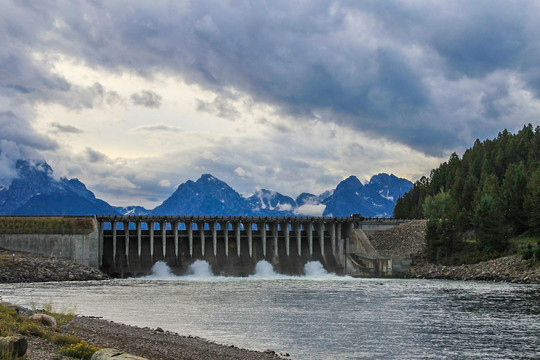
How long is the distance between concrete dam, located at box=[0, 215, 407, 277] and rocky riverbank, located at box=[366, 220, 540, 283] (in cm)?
346

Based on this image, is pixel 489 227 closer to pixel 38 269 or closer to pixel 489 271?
pixel 489 271

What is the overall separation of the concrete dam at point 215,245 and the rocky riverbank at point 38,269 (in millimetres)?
4354

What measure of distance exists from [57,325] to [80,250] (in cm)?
6860

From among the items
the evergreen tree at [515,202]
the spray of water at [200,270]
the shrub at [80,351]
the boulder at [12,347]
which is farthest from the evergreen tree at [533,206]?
the boulder at [12,347]

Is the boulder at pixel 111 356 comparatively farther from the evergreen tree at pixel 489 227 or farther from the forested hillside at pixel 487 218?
the evergreen tree at pixel 489 227

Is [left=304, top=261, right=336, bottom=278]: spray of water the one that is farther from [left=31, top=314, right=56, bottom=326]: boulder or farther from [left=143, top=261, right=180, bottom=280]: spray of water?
[left=31, top=314, right=56, bottom=326]: boulder

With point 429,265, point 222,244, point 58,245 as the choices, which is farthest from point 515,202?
point 58,245

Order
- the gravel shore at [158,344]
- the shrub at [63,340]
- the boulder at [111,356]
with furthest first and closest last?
1. the gravel shore at [158,344]
2. the shrub at [63,340]
3. the boulder at [111,356]

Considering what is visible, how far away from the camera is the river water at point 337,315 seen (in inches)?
1404

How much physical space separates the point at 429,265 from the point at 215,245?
37086mm

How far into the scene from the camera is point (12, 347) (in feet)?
64.8

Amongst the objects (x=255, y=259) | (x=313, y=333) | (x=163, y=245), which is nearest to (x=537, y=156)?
(x=255, y=259)

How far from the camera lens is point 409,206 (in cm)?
18262

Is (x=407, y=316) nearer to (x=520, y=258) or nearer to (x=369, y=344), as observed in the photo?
(x=369, y=344)
